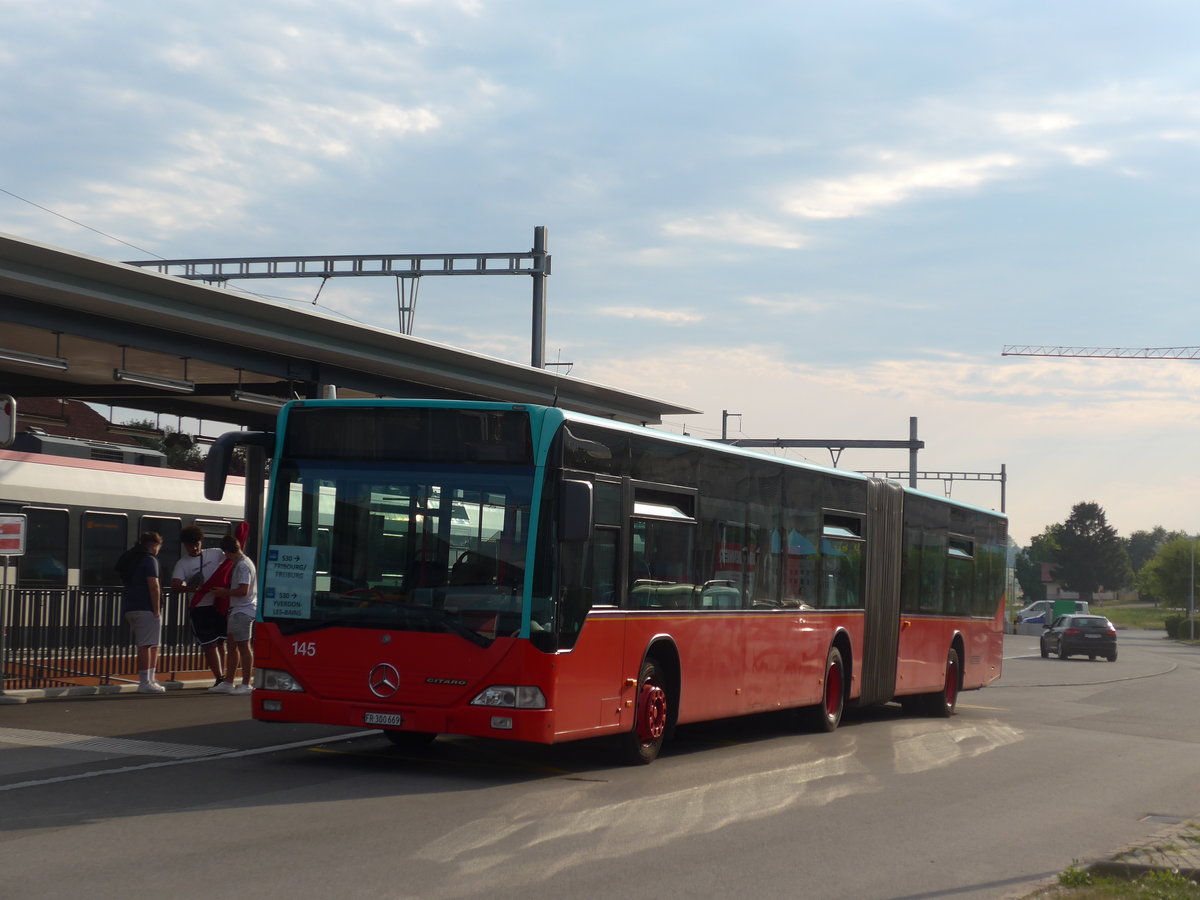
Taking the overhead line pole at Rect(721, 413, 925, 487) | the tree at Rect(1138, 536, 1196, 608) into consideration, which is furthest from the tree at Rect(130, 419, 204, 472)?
the tree at Rect(1138, 536, 1196, 608)

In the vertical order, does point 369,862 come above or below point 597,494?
below

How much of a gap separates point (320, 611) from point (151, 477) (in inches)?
647

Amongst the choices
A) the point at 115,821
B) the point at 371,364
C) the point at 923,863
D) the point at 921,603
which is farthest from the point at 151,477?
the point at 923,863

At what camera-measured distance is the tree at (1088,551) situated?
17600 cm

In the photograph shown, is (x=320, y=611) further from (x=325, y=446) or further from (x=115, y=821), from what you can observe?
(x=115, y=821)

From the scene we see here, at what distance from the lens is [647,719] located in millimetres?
12070

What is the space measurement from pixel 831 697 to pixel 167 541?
46.9 ft

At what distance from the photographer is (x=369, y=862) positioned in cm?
757

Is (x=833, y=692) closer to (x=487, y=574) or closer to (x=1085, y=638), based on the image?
(x=487, y=574)

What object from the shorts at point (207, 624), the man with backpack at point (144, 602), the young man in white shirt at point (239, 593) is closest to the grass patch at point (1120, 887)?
the young man in white shirt at point (239, 593)

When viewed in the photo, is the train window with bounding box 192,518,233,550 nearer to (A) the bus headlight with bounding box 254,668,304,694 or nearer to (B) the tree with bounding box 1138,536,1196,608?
(A) the bus headlight with bounding box 254,668,304,694

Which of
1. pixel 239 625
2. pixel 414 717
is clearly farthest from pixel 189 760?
pixel 239 625

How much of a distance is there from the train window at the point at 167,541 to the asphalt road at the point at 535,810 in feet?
34.4

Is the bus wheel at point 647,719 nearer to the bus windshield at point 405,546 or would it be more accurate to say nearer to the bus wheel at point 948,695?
the bus windshield at point 405,546
